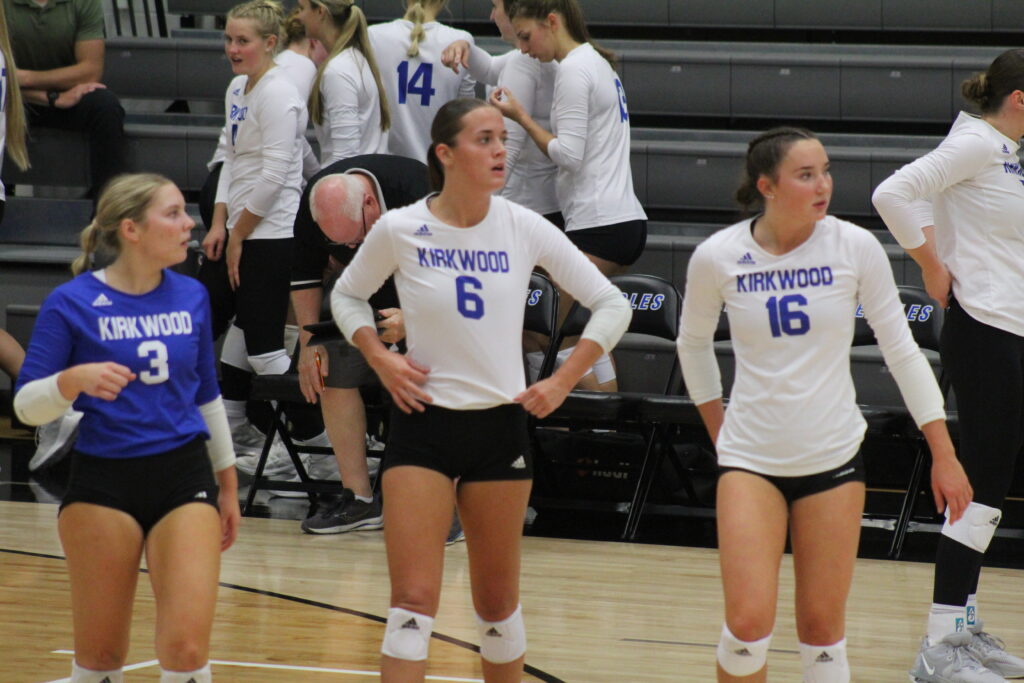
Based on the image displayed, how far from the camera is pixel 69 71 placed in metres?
7.94

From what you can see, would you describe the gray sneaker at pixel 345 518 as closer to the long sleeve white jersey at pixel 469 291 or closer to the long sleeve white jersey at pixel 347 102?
→ the long sleeve white jersey at pixel 347 102

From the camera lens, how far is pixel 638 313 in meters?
6.05

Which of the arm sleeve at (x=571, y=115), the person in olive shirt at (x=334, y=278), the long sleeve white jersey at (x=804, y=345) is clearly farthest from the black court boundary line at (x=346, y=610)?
the arm sleeve at (x=571, y=115)

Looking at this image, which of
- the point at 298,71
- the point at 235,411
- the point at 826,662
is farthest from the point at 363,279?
the point at 235,411

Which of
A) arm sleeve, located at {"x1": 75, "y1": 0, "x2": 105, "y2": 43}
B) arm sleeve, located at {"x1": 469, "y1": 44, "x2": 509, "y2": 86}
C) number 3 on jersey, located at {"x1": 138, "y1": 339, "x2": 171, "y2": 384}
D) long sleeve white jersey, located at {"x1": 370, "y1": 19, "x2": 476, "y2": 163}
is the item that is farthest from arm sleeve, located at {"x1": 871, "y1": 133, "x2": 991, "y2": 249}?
arm sleeve, located at {"x1": 75, "y1": 0, "x2": 105, "y2": 43}

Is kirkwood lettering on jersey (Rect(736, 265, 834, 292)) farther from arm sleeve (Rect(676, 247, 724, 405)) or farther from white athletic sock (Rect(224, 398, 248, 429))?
white athletic sock (Rect(224, 398, 248, 429))

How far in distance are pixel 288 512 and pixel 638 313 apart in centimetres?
175

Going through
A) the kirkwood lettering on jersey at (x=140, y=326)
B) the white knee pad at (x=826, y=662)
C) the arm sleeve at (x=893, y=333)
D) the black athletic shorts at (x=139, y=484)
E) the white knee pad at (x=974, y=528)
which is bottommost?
the white knee pad at (x=974, y=528)

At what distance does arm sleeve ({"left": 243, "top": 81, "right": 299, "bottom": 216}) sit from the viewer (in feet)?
19.9

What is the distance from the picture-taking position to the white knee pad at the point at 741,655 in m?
2.98

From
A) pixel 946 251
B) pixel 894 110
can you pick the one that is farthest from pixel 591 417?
pixel 894 110

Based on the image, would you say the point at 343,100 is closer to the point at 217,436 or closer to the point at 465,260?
the point at 465,260

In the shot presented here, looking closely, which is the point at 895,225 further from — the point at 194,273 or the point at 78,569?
the point at 194,273

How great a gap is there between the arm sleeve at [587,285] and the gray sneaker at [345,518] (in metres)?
2.56
